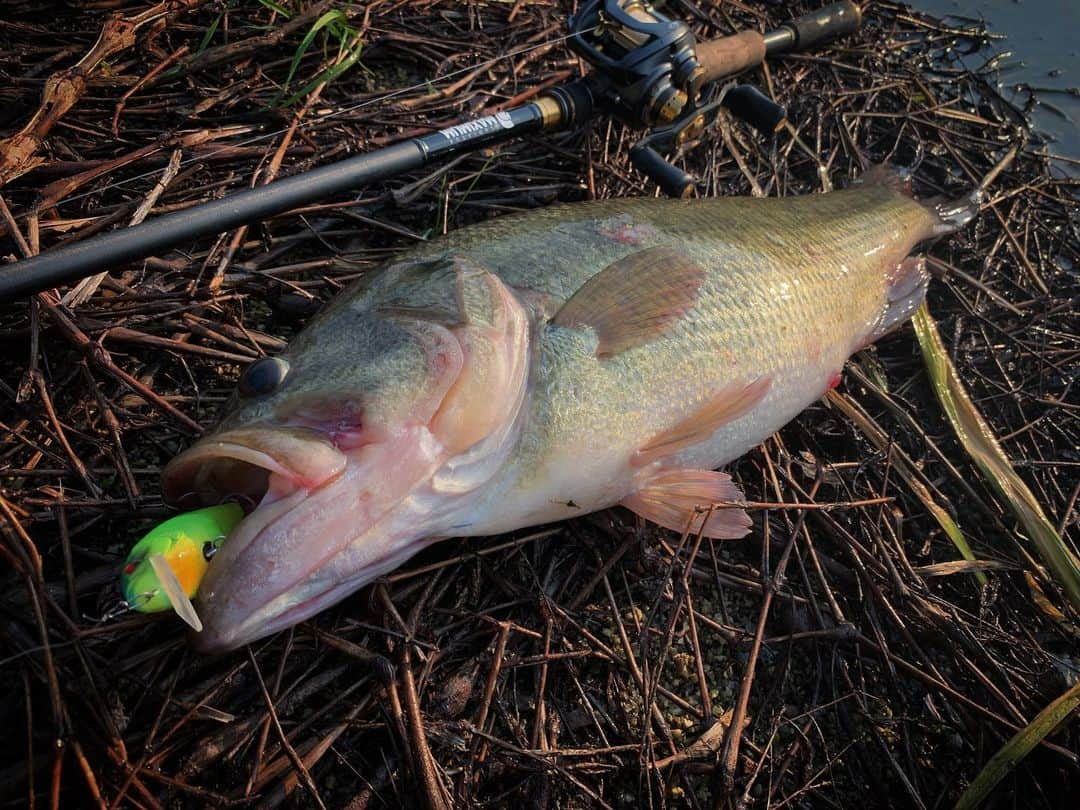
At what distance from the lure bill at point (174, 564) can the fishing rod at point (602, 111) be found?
102 centimetres

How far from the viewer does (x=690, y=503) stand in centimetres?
246

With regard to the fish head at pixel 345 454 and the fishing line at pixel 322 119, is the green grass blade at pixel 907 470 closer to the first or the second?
the fish head at pixel 345 454

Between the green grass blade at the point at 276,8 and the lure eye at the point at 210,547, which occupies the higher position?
the green grass blade at the point at 276,8

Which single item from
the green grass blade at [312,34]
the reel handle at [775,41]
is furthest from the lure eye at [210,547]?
the reel handle at [775,41]

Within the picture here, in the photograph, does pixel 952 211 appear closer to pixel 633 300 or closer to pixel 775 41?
pixel 775 41

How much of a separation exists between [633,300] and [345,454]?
1.20 m

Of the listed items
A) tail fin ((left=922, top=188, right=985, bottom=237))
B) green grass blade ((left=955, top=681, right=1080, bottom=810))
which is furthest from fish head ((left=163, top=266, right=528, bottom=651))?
tail fin ((left=922, top=188, right=985, bottom=237))

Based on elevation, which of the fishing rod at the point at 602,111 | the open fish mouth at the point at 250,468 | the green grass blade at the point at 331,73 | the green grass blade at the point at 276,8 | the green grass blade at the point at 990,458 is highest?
the green grass blade at the point at 276,8

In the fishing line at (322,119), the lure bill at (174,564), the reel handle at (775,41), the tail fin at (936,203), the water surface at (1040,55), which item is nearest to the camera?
the lure bill at (174,564)

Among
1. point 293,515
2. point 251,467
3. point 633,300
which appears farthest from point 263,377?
point 633,300

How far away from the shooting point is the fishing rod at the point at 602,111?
2.39 meters

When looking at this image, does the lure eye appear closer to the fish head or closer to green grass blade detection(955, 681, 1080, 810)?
the fish head

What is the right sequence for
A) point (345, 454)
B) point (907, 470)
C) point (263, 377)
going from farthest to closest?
point (907, 470) < point (263, 377) < point (345, 454)

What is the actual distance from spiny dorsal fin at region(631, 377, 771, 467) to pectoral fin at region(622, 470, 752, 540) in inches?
4.2
